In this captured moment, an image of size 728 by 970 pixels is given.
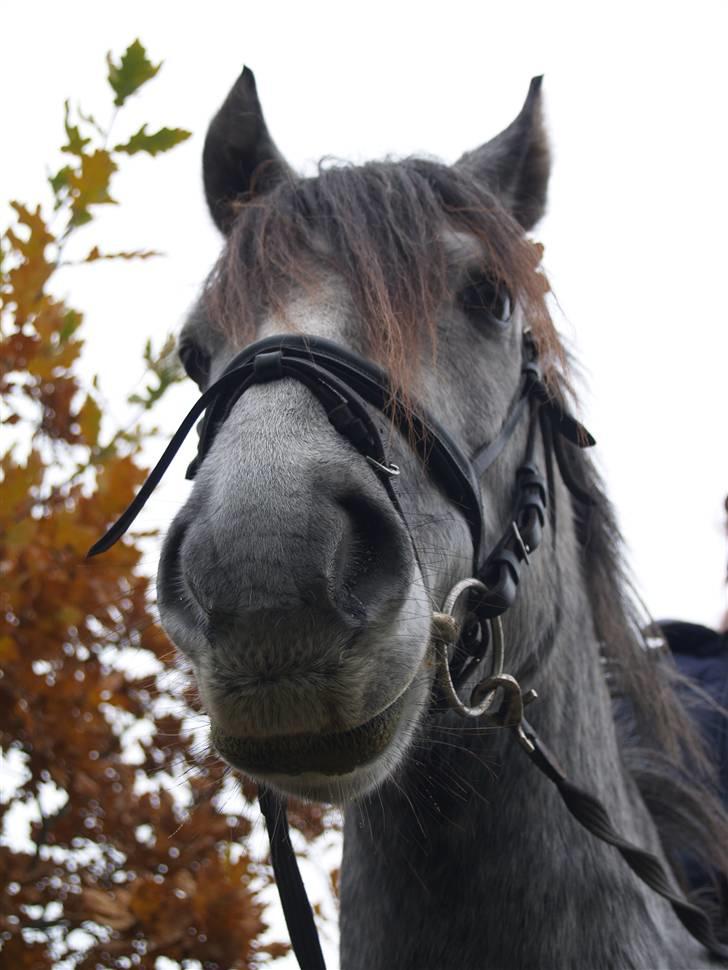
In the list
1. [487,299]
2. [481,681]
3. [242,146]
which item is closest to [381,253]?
[487,299]

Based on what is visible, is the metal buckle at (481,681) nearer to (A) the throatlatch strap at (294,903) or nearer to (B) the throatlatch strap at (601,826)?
(B) the throatlatch strap at (601,826)

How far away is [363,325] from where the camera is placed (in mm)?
2225

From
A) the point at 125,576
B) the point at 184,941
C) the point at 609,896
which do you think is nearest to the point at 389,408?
the point at 609,896

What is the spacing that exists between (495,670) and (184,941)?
4.84ft

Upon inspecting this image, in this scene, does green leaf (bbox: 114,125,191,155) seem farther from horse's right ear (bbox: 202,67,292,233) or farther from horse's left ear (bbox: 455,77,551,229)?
horse's left ear (bbox: 455,77,551,229)

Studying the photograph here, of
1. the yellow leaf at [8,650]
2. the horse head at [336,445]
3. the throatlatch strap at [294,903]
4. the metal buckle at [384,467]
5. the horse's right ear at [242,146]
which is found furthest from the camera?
the horse's right ear at [242,146]

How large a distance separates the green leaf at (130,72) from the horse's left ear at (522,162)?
3.42ft

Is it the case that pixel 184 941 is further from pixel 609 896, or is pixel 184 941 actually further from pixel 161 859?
pixel 609 896

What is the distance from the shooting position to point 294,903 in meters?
2.55

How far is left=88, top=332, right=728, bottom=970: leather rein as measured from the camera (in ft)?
6.48

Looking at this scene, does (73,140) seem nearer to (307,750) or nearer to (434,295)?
(434,295)

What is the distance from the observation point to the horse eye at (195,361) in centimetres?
274

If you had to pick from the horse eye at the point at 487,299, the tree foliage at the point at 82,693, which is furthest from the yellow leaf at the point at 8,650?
the horse eye at the point at 487,299

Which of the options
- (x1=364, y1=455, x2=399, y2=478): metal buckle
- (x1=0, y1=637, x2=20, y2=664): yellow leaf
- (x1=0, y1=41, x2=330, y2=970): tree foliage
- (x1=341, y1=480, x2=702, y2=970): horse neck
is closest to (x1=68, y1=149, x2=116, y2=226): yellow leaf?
(x1=0, y1=41, x2=330, y2=970): tree foliage
